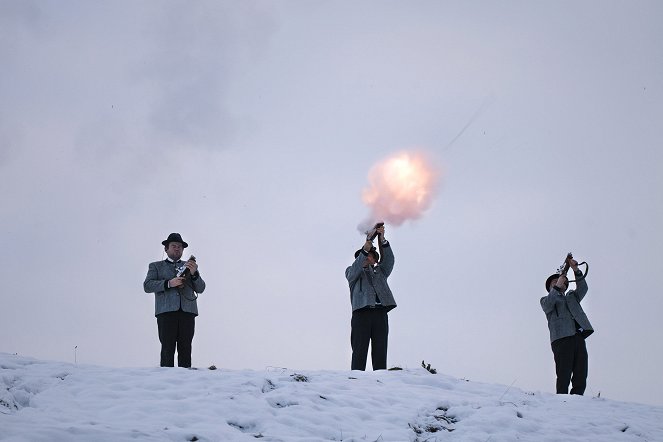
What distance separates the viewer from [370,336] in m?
12.3


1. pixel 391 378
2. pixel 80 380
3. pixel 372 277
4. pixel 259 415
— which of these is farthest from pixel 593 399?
pixel 80 380

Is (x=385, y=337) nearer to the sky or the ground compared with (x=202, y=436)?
nearer to the sky

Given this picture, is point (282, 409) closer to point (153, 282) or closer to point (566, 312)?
point (153, 282)

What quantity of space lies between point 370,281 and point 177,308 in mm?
3205

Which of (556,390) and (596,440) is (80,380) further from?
(556,390)

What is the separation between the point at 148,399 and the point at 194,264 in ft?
12.3

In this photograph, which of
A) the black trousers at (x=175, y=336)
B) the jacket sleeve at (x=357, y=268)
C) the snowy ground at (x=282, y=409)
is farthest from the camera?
the jacket sleeve at (x=357, y=268)

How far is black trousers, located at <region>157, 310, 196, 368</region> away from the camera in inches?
445

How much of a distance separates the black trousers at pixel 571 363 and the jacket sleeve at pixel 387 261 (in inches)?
116

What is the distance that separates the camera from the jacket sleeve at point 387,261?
497 inches

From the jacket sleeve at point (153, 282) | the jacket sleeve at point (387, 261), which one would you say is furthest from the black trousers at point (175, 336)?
the jacket sleeve at point (387, 261)

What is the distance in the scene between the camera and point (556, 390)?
1166 centimetres

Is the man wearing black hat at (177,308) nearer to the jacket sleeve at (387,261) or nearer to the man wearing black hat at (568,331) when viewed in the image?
the jacket sleeve at (387,261)

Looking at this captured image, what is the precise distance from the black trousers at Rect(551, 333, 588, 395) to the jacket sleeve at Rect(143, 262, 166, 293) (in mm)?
6383
